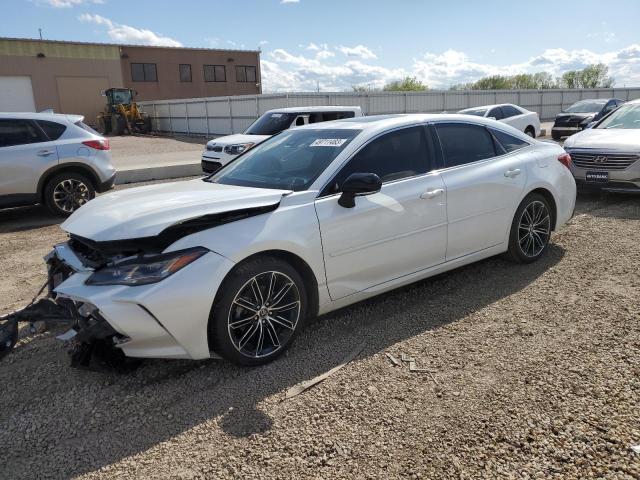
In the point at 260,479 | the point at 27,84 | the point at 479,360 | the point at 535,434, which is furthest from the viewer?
the point at 27,84

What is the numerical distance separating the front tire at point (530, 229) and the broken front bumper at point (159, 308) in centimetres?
305

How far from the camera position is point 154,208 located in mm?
3393

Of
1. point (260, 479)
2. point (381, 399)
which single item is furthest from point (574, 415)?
point (260, 479)

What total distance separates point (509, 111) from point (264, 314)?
17.3 meters

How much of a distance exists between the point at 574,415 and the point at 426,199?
1.94 m

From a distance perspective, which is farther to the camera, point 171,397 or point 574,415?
point 171,397

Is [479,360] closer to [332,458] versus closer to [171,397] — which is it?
[332,458]

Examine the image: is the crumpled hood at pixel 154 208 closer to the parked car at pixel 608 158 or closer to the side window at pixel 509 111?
the parked car at pixel 608 158

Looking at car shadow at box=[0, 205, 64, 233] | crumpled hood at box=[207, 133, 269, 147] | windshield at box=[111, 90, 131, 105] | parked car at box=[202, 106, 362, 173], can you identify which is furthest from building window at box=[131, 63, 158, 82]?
car shadow at box=[0, 205, 64, 233]

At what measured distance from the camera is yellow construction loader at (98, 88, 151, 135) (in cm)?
3186

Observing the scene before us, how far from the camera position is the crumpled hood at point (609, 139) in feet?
25.3

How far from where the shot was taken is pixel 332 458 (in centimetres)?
256

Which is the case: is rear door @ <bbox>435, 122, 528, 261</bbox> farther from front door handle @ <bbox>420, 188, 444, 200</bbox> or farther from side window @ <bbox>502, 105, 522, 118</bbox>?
side window @ <bbox>502, 105, 522, 118</bbox>

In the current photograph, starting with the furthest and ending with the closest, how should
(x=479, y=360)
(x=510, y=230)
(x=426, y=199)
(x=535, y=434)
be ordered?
1. (x=510, y=230)
2. (x=426, y=199)
3. (x=479, y=360)
4. (x=535, y=434)
